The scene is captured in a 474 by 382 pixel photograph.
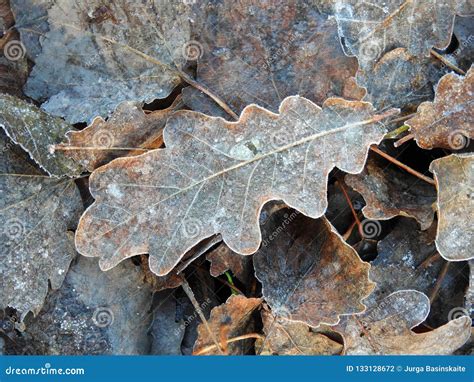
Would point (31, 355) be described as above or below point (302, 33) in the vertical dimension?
below

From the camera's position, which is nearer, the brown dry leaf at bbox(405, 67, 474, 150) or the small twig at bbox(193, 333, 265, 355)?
the brown dry leaf at bbox(405, 67, 474, 150)

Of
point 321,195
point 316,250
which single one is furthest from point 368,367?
point 321,195

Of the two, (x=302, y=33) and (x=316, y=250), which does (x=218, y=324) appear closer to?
(x=316, y=250)

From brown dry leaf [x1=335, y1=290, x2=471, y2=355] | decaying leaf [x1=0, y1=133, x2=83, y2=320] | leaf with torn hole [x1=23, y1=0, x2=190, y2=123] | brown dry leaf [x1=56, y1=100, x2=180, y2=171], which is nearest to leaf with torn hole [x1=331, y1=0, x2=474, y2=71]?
leaf with torn hole [x1=23, y1=0, x2=190, y2=123]

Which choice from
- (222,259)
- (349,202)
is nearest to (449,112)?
(349,202)

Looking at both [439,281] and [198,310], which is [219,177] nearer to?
[198,310]

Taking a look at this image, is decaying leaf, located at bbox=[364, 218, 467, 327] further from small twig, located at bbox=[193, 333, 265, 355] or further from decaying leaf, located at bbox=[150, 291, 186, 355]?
decaying leaf, located at bbox=[150, 291, 186, 355]
